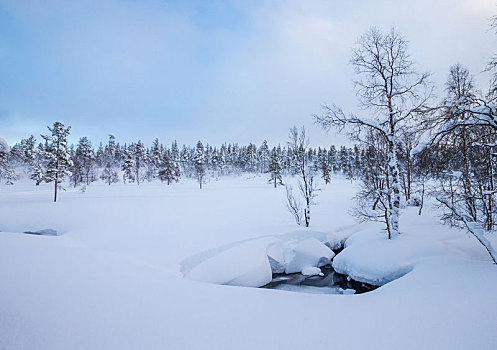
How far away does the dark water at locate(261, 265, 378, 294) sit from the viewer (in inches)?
334

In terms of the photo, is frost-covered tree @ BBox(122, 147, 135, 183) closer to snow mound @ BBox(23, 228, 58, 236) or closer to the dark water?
snow mound @ BBox(23, 228, 58, 236)

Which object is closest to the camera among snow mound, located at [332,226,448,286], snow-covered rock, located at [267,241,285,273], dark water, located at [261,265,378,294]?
snow mound, located at [332,226,448,286]

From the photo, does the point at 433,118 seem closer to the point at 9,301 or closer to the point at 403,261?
the point at 403,261

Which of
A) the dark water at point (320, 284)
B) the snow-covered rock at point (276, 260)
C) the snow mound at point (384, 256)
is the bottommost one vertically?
the dark water at point (320, 284)

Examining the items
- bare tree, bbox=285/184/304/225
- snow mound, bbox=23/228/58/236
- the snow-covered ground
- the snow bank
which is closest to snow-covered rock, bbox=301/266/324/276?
the snow bank

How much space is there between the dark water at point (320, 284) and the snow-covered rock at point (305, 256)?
0.48 metres

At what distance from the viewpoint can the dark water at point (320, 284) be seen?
8.49m

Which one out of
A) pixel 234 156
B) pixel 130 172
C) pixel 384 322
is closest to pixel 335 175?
pixel 234 156

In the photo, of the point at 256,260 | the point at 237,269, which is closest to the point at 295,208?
the point at 256,260

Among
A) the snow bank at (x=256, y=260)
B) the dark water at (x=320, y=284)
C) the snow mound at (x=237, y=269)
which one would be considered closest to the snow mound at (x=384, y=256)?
the dark water at (x=320, y=284)

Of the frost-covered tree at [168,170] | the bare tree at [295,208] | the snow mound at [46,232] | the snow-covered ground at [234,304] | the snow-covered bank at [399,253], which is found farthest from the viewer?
the frost-covered tree at [168,170]

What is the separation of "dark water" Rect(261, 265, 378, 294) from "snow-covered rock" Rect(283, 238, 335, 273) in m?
0.48

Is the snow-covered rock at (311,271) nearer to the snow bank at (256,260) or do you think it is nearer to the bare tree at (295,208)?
the snow bank at (256,260)

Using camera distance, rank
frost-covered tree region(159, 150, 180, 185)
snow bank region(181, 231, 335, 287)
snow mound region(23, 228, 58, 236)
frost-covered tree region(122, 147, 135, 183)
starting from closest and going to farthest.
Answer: snow bank region(181, 231, 335, 287), snow mound region(23, 228, 58, 236), frost-covered tree region(159, 150, 180, 185), frost-covered tree region(122, 147, 135, 183)
